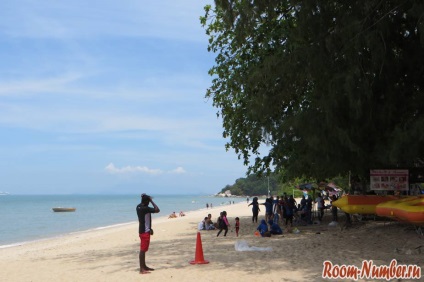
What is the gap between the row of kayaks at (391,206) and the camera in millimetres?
11039

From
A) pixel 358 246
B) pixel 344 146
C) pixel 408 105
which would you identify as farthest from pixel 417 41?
pixel 358 246

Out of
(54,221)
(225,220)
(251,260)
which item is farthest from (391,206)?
(54,221)

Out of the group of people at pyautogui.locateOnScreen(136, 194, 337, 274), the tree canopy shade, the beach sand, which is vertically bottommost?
the beach sand

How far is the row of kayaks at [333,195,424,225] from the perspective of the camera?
11.0 meters

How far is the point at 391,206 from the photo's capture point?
495 inches

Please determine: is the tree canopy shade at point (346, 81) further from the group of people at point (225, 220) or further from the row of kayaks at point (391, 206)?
the group of people at point (225, 220)

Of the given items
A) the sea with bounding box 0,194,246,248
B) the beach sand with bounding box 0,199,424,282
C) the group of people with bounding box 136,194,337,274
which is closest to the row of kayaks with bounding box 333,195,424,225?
the beach sand with bounding box 0,199,424,282

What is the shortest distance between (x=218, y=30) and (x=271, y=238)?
30.2 ft

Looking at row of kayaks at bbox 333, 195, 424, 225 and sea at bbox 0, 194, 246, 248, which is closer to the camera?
row of kayaks at bbox 333, 195, 424, 225

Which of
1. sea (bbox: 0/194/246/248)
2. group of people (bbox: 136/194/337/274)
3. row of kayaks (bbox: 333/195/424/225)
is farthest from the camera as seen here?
sea (bbox: 0/194/246/248)

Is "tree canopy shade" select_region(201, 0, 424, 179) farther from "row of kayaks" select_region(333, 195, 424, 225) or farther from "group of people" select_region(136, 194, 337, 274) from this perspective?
"group of people" select_region(136, 194, 337, 274)

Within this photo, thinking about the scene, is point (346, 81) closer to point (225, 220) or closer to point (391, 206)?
point (391, 206)

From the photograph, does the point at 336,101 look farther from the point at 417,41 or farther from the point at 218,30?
the point at 218,30

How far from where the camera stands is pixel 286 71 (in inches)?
427
